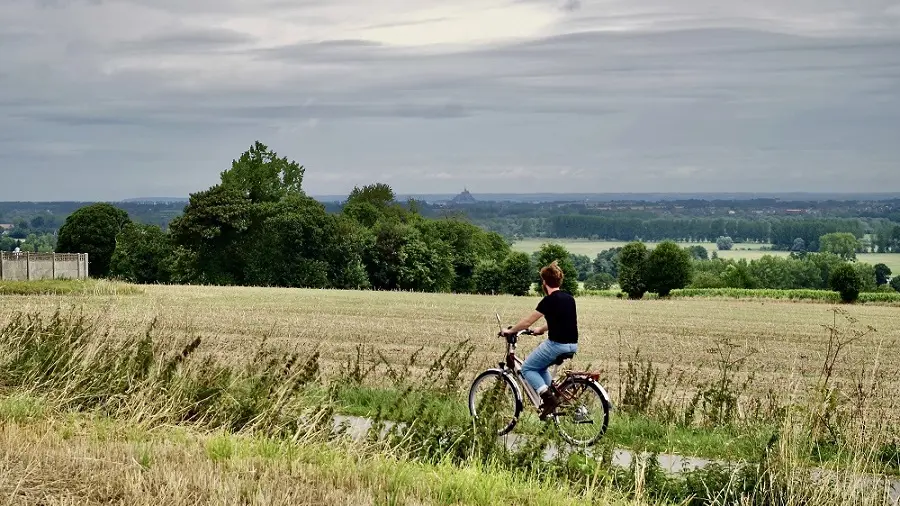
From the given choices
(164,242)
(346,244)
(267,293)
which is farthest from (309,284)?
(267,293)

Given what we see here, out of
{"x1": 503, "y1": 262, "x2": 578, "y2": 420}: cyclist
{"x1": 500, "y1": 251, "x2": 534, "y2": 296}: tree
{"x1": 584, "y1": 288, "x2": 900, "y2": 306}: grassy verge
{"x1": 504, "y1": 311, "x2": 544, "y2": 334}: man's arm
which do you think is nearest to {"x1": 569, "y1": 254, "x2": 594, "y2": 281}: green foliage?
{"x1": 500, "y1": 251, "x2": 534, "y2": 296}: tree

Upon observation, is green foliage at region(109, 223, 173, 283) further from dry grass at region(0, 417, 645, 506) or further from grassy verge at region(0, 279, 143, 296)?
dry grass at region(0, 417, 645, 506)

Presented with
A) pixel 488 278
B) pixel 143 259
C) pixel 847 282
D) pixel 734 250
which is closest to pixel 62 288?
pixel 847 282

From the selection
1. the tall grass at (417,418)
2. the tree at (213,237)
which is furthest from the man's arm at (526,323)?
the tree at (213,237)

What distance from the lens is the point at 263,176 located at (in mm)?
108875

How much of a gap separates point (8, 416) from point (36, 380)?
2.11 metres

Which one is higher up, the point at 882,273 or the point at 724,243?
the point at 724,243

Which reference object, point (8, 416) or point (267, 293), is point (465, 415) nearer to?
point (8, 416)

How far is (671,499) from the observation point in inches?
351

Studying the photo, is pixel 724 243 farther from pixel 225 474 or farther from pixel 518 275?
pixel 225 474

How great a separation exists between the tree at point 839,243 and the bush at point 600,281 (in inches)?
2288

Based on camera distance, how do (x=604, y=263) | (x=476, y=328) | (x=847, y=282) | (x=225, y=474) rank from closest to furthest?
(x=225, y=474) → (x=476, y=328) → (x=847, y=282) → (x=604, y=263)

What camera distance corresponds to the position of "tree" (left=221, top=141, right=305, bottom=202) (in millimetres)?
107375

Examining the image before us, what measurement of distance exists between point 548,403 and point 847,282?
2544 inches
